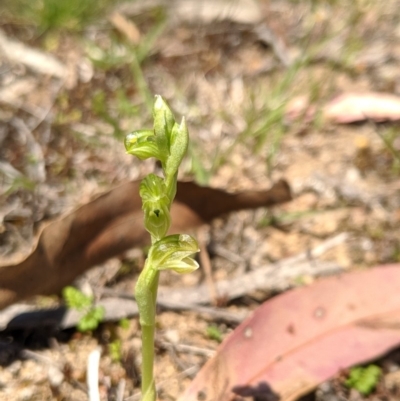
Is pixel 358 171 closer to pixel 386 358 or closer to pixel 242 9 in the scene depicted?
pixel 386 358

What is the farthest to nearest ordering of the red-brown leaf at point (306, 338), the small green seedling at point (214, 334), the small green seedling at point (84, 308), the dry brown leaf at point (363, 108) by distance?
1. the dry brown leaf at point (363, 108)
2. the small green seedling at point (214, 334)
3. the small green seedling at point (84, 308)
4. the red-brown leaf at point (306, 338)

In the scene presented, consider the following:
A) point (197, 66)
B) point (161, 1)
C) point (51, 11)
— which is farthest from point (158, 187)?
point (161, 1)

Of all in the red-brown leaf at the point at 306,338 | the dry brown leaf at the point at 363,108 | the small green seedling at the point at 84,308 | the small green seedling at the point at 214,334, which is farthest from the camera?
the dry brown leaf at the point at 363,108

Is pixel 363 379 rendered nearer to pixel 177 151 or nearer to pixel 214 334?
Result: pixel 214 334

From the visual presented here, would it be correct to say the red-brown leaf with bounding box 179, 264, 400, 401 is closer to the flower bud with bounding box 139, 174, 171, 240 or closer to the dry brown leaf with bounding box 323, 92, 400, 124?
the flower bud with bounding box 139, 174, 171, 240

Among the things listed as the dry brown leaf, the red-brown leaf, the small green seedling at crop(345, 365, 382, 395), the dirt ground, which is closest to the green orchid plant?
the red-brown leaf

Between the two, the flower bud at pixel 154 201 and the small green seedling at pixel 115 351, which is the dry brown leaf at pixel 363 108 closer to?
the small green seedling at pixel 115 351

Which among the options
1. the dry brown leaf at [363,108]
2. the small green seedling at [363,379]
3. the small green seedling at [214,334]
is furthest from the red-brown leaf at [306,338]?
the dry brown leaf at [363,108]
